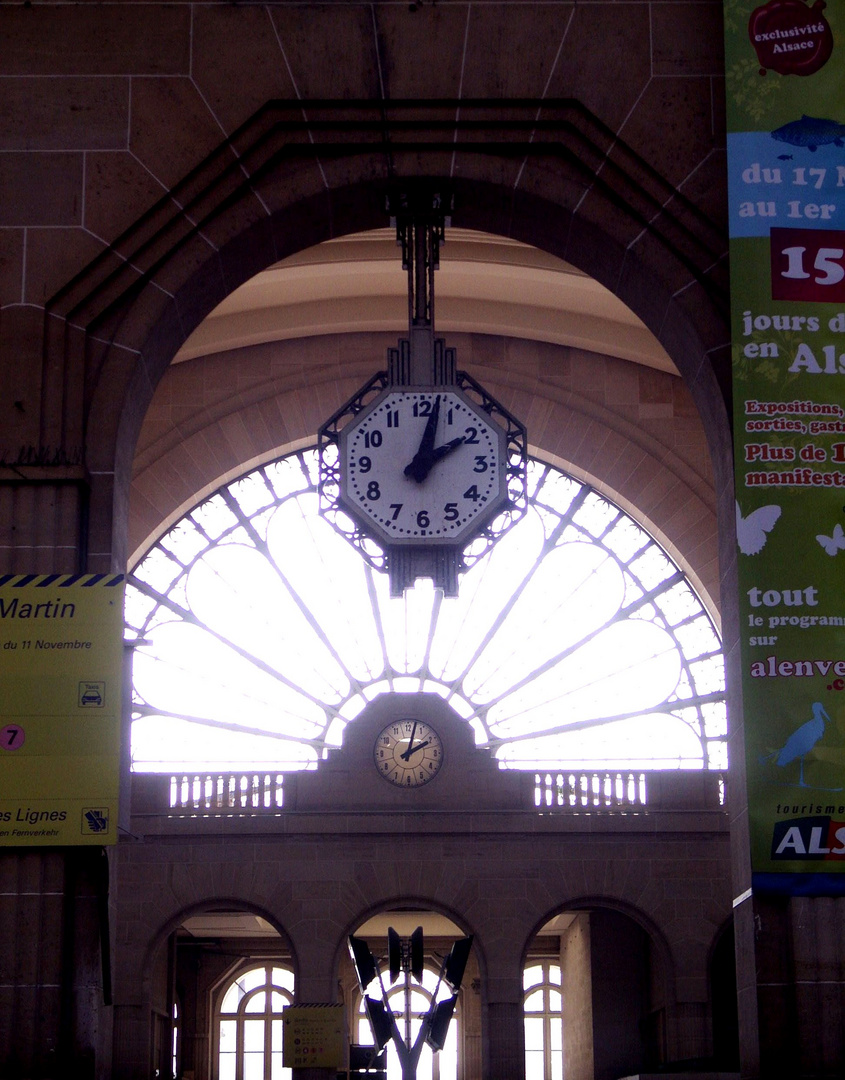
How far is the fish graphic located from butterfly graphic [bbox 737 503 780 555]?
184 centimetres

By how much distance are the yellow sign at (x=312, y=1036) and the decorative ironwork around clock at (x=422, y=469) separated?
26.7 feet

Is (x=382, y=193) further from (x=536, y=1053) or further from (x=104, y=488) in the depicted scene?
(x=536, y=1053)

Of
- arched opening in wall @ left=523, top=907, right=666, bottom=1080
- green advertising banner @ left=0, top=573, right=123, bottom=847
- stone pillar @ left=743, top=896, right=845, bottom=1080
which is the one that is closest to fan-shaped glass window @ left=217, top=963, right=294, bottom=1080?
arched opening in wall @ left=523, top=907, right=666, bottom=1080

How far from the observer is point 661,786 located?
1966cm

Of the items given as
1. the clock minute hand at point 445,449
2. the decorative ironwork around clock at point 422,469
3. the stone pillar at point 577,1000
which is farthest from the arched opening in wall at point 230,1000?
the clock minute hand at point 445,449

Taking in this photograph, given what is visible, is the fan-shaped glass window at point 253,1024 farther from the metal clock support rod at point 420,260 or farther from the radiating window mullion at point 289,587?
the metal clock support rod at point 420,260

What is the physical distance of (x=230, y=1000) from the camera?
80.9 feet

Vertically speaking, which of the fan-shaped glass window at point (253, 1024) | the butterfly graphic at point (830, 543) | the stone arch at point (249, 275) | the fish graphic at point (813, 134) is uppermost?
the fish graphic at point (813, 134)

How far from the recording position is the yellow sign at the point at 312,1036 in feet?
51.2

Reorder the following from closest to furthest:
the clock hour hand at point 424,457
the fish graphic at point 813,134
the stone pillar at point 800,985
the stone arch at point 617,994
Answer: the stone pillar at point 800,985 → the fish graphic at point 813,134 → the clock hour hand at point 424,457 → the stone arch at point 617,994

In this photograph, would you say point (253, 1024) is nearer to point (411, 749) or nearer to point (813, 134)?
point (411, 749)

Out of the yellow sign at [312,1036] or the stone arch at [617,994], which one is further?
the stone arch at [617,994]

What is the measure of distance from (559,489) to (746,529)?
1494 cm

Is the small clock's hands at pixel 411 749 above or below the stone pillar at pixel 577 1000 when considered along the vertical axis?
above
